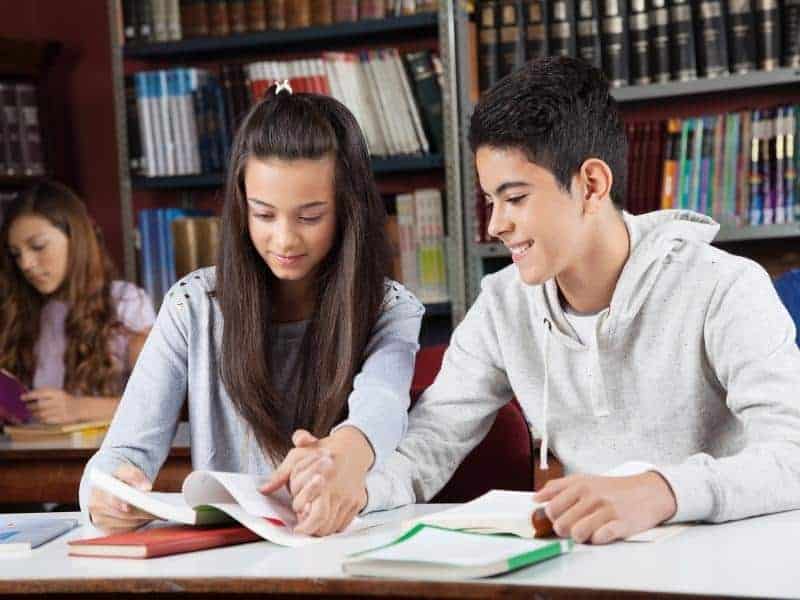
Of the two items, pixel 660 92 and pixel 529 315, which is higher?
pixel 660 92

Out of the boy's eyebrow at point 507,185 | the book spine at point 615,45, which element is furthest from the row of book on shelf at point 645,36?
the boy's eyebrow at point 507,185

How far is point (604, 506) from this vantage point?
4.43ft

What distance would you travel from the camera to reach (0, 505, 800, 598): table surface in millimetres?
1161

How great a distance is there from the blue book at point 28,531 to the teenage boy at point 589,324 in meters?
0.38

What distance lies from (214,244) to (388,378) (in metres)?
2.26

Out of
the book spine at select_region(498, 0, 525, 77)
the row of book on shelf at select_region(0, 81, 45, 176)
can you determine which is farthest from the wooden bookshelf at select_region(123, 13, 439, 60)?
the row of book on shelf at select_region(0, 81, 45, 176)

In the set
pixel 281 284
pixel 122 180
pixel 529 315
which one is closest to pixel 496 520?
pixel 529 315

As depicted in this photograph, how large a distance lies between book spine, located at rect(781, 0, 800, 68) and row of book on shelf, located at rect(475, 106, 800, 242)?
129 millimetres

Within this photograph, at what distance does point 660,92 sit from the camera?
3.52 meters

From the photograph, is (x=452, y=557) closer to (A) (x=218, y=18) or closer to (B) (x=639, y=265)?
(B) (x=639, y=265)

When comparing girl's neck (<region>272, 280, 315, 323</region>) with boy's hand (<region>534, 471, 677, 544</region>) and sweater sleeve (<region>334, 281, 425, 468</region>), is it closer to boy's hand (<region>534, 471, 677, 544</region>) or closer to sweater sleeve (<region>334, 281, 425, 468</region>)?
sweater sleeve (<region>334, 281, 425, 468</region>)

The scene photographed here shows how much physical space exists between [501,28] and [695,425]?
6.91ft

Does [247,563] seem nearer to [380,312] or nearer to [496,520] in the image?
[496,520]

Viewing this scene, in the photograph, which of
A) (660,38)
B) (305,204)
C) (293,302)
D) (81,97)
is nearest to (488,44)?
(660,38)
